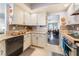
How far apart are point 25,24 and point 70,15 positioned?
0.90 m

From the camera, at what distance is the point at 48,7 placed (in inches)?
71.1

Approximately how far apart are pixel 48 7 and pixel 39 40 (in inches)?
27.0

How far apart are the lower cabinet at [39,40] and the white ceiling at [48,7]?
514mm

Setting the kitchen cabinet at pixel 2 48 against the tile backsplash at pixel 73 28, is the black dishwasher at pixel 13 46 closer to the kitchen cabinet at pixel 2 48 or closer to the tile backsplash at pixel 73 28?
the kitchen cabinet at pixel 2 48

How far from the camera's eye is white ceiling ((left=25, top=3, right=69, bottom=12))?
176cm

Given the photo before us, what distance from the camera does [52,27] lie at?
1795 millimetres

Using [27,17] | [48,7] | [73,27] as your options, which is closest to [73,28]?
[73,27]

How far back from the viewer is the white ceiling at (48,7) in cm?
176

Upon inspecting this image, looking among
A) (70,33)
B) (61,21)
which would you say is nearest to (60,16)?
(61,21)

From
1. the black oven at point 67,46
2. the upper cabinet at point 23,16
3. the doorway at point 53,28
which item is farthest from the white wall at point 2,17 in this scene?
the black oven at point 67,46

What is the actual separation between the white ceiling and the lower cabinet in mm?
514

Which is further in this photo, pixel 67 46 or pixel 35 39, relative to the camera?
pixel 35 39

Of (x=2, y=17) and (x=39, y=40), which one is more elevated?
(x=2, y=17)

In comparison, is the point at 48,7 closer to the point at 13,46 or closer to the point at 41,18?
the point at 41,18
